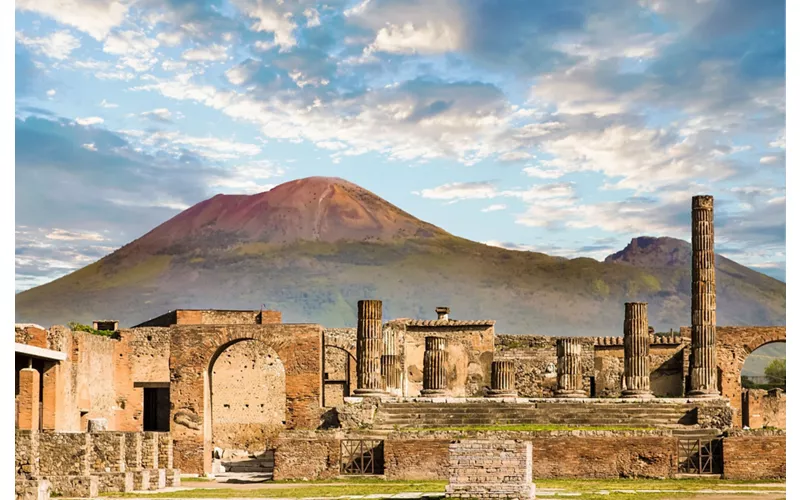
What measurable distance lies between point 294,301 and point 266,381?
99289mm

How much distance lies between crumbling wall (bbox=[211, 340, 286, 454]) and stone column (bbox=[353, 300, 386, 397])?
8.36 metres

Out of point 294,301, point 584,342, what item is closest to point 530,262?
point 294,301

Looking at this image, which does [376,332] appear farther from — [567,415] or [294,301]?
[294,301]

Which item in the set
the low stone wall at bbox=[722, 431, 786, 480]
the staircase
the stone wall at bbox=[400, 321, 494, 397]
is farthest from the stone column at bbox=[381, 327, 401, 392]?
the low stone wall at bbox=[722, 431, 786, 480]

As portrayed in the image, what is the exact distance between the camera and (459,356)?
1870 inches

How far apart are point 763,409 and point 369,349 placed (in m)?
15.6

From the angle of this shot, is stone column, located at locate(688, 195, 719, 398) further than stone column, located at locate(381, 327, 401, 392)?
Yes

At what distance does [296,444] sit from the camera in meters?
31.5

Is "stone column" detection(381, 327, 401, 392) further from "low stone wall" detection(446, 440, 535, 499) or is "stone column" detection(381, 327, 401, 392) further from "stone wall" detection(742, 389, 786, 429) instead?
"low stone wall" detection(446, 440, 535, 499)

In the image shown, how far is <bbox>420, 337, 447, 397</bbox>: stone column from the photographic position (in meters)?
37.9

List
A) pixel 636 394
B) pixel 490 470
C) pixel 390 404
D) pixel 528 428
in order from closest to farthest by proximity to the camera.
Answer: pixel 490 470 → pixel 528 428 → pixel 390 404 → pixel 636 394

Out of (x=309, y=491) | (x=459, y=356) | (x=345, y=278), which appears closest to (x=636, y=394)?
(x=459, y=356)

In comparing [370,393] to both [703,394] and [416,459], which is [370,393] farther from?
[703,394]

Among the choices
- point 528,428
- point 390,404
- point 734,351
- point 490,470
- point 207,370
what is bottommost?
point 490,470
